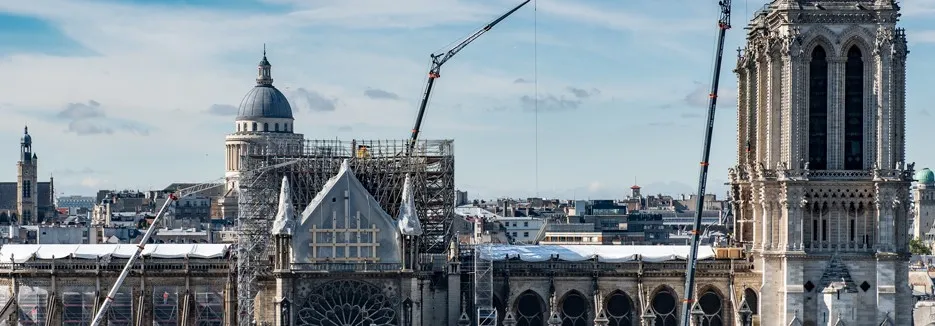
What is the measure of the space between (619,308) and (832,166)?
54.4 feet

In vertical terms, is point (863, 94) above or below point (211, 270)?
above

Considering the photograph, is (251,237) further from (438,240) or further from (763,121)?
(763,121)

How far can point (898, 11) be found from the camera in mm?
134250

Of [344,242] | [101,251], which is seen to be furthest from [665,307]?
[101,251]

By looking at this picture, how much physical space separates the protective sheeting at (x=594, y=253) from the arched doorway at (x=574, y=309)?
7.89 feet

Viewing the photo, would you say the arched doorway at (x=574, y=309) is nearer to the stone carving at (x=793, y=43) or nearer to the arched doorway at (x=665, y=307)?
the arched doorway at (x=665, y=307)

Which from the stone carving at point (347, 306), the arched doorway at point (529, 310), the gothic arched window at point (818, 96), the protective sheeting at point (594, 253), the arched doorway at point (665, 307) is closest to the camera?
the stone carving at point (347, 306)

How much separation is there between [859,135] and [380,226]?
2977 cm

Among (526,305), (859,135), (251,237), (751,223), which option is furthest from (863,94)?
(251,237)

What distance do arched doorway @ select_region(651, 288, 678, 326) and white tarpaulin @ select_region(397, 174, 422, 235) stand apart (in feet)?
59.0

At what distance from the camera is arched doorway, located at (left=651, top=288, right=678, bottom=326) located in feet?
461

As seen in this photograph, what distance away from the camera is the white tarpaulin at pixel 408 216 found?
129625 mm

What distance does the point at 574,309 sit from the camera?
140750mm

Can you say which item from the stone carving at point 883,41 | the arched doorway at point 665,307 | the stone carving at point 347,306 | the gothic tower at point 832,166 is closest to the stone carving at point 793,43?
the gothic tower at point 832,166
